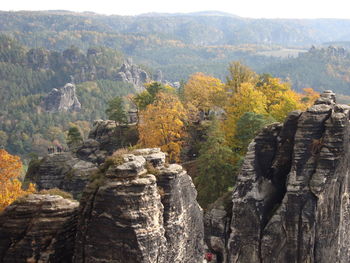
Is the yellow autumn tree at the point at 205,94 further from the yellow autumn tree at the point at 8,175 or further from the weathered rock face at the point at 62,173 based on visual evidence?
the yellow autumn tree at the point at 8,175

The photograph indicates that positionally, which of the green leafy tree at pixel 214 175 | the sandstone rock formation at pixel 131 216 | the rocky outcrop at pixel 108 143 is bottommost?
the rocky outcrop at pixel 108 143

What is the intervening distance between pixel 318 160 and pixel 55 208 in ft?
67.9

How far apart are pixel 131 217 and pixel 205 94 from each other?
5337cm

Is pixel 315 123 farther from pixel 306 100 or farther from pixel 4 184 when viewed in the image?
pixel 306 100

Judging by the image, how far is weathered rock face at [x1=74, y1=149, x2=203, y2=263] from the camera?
17.3 m

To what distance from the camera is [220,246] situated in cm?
3669

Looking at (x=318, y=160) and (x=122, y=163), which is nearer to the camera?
(x=122, y=163)

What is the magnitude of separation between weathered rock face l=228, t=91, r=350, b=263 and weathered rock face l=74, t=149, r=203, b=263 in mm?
14867

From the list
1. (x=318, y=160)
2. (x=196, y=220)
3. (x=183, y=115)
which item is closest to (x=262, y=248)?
(x=318, y=160)

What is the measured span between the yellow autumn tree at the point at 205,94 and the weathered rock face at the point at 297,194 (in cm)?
3179

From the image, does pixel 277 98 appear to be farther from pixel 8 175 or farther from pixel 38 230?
pixel 38 230

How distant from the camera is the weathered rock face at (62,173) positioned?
194 feet

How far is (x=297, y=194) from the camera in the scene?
31.7 meters

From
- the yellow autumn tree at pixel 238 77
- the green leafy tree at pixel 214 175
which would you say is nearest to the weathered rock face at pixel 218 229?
the green leafy tree at pixel 214 175
